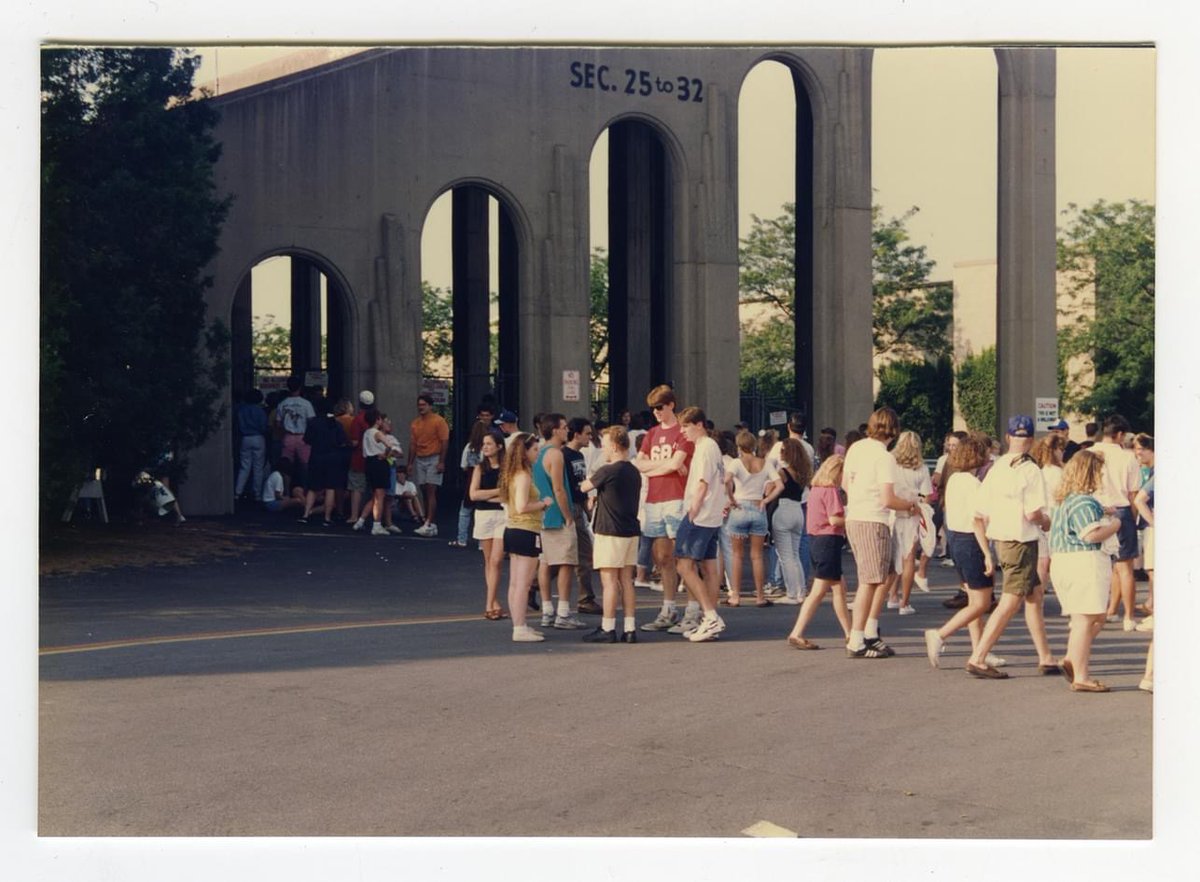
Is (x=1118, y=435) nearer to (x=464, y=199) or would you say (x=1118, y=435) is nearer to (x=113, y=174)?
(x=113, y=174)

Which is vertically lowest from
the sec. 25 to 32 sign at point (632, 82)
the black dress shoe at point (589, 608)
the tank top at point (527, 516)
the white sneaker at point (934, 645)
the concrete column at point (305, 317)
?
the black dress shoe at point (589, 608)

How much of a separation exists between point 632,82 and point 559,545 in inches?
626

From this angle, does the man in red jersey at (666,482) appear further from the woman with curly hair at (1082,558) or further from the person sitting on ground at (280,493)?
the person sitting on ground at (280,493)

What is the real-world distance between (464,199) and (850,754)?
30903 mm

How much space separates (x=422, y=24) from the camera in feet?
28.0

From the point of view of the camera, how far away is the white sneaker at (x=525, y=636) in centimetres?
1355

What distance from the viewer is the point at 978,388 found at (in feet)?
179

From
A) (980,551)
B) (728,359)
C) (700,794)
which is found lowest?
(700,794)

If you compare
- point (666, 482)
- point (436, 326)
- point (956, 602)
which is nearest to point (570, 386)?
point (956, 602)

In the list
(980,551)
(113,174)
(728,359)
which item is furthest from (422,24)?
(728,359)

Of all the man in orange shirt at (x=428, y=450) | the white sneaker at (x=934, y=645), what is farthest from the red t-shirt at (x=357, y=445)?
the white sneaker at (x=934, y=645)

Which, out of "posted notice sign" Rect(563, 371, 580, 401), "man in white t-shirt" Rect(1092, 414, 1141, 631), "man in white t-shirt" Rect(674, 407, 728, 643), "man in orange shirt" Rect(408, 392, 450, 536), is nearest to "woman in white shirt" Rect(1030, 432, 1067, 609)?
"man in white t-shirt" Rect(1092, 414, 1141, 631)

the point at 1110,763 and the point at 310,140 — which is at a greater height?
the point at 310,140

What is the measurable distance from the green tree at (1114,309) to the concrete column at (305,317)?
805 inches
